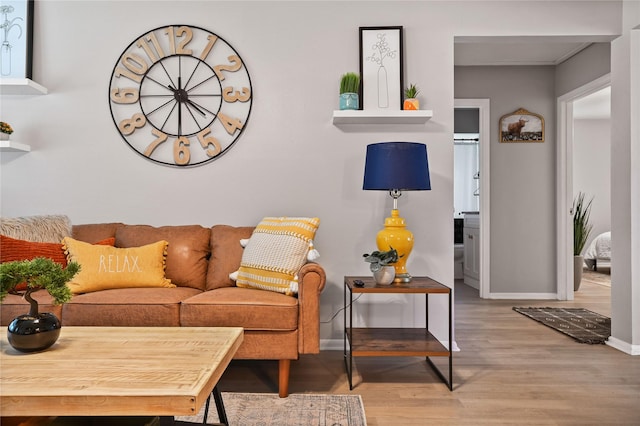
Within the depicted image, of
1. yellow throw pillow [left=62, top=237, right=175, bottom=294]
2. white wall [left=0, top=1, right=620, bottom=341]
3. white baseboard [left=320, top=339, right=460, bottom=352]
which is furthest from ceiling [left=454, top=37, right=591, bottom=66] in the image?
yellow throw pillow [left=62, top=237, right=175, bottom=294]

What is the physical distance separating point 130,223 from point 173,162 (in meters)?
0.54

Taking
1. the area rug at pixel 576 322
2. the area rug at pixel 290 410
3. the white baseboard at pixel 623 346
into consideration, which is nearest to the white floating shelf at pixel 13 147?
the area rug at pixel 290 410

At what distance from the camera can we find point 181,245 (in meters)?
2.81

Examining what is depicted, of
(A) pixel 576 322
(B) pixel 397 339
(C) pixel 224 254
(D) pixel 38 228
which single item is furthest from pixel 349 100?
(A) pixel 576 322

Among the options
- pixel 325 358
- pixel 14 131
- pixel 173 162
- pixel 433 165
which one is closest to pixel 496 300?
pixel 433 165

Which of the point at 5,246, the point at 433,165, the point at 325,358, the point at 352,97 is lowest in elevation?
the point at 325,358

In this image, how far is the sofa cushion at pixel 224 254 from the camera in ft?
9.14

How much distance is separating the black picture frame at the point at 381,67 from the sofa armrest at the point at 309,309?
141cm

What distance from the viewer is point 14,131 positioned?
3.14 m

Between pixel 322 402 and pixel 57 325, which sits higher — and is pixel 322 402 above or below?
below

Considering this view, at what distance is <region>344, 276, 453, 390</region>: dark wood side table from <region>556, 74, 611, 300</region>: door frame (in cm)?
273

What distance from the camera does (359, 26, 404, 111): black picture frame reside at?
3096mm

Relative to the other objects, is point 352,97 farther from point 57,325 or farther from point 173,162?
A: point 57,325

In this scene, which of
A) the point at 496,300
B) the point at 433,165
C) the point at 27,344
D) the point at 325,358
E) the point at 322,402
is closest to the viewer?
the point at 27,344
